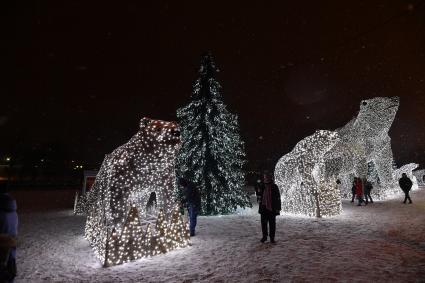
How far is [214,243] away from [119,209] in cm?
223

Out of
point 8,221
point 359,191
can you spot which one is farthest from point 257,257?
point 359,191

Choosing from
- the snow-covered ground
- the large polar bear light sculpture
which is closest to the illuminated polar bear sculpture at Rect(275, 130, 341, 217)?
the large polar bear light sculpture

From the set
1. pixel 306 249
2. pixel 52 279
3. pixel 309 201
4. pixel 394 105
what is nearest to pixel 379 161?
pixel 394 105

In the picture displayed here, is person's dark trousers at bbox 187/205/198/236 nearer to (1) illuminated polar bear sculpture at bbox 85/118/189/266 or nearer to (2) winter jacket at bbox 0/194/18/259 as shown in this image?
(1) illuminated polar bear sculpture at bbox 85/118/189/266

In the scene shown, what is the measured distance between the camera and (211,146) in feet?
41.7

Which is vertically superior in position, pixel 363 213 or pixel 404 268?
pixel 363 213

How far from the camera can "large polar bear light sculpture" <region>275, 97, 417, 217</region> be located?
1076 cm

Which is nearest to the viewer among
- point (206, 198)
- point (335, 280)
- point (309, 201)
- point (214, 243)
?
point (335, 280)

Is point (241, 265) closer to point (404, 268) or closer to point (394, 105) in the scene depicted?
point (404, 268)

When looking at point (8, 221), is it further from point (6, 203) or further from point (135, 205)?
point (135, 205)

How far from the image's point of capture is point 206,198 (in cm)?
1228

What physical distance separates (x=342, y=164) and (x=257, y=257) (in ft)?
36.0

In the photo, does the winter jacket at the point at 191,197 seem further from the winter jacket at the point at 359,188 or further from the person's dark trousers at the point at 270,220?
the winter jacket at the point at 359,188

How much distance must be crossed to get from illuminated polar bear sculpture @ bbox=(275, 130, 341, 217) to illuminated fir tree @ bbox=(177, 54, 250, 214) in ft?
7.11
